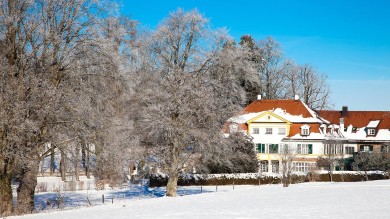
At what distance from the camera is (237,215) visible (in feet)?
63.7

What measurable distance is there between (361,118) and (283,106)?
9.62m

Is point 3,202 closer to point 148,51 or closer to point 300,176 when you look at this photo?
point 148,51

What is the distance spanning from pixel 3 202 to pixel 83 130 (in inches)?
168

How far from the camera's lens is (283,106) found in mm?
62156

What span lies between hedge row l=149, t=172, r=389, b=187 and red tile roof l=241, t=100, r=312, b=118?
37.5 ft

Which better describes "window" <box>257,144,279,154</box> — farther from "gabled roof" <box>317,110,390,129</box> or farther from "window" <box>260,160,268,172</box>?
"gabled roof" <box>317,110,390,129</box>

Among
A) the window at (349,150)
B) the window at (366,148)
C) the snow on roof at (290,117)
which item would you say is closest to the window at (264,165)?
the snow on roof at (290,117)

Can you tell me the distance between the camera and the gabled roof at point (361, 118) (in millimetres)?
62000

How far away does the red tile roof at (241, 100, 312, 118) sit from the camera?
60966 mm

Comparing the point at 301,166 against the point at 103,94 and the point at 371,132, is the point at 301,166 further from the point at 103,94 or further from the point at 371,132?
the point at 103,94

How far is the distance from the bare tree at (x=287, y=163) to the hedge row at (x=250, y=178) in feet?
4.79

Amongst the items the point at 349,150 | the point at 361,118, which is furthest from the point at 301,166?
the point at 361,118

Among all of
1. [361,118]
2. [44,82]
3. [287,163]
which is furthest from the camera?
[361,118]

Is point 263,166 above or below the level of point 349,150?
below
